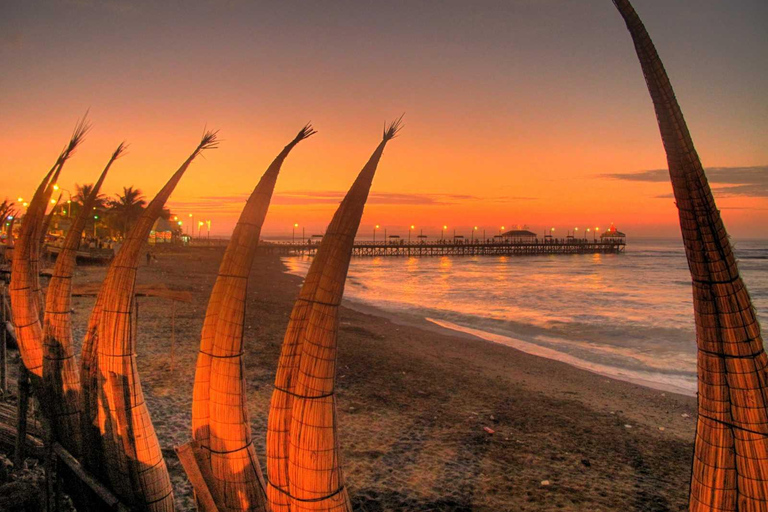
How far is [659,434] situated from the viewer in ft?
23.0

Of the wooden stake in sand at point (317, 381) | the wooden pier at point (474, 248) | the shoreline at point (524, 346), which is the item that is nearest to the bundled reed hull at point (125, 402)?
the wooden stake in sand at point (317, 381)

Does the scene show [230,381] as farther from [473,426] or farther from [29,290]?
[473,426]

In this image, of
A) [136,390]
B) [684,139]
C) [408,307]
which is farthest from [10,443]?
[408,307]

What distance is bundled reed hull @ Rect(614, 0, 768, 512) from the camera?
5.90ft

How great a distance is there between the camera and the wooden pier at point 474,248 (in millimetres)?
79125

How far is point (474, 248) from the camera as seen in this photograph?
85.4m

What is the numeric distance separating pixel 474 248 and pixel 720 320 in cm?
8497

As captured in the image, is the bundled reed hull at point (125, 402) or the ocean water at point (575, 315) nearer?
the bundled reed hull at point (125, 402)

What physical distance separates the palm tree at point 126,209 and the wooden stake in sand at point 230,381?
41.5 m

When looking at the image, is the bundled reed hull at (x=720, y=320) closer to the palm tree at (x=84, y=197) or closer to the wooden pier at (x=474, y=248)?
the palm tree at (x=84, y=197)

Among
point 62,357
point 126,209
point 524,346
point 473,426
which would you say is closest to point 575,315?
point 524,346

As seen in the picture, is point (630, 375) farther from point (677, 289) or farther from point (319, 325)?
point (677, 289)

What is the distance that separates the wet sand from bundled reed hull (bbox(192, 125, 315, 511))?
191 centimetres

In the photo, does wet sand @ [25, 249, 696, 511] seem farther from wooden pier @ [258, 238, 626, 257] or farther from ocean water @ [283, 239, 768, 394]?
wooden pier @ [258, 238, 626, 257]
